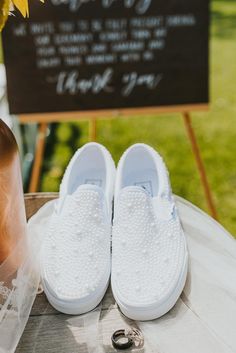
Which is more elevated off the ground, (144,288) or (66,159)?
(144,288)

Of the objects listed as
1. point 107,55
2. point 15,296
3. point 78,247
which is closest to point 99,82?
point 107,55

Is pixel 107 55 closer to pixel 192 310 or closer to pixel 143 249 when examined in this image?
pixel 143 249

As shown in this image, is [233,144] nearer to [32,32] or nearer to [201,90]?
[201,90]

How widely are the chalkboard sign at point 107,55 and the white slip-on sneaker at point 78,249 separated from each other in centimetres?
94

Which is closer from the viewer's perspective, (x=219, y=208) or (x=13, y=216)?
(x=13, y=216)

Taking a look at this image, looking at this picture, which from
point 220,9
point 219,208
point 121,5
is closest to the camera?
point 121,5

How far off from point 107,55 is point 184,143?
0.98 meters

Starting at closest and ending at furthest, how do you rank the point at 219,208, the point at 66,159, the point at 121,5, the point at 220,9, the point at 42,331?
the point at 42,331 < the point at 121,5 < the point at 219,208 < the point at 66,159 < the point at 220,9

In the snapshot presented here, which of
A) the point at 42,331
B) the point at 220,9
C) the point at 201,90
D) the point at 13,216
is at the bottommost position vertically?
the point at 220,9

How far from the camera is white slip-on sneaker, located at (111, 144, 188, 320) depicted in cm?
97

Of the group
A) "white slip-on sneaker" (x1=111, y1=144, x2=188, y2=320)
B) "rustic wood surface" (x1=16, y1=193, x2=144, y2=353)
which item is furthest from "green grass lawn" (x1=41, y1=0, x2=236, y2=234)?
"rustic wood surface" (x1=16, y1=193, x2=144, y2=353)

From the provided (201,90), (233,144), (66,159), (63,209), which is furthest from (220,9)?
(63,209)

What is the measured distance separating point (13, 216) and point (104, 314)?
22 cm

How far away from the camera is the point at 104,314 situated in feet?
3.26
